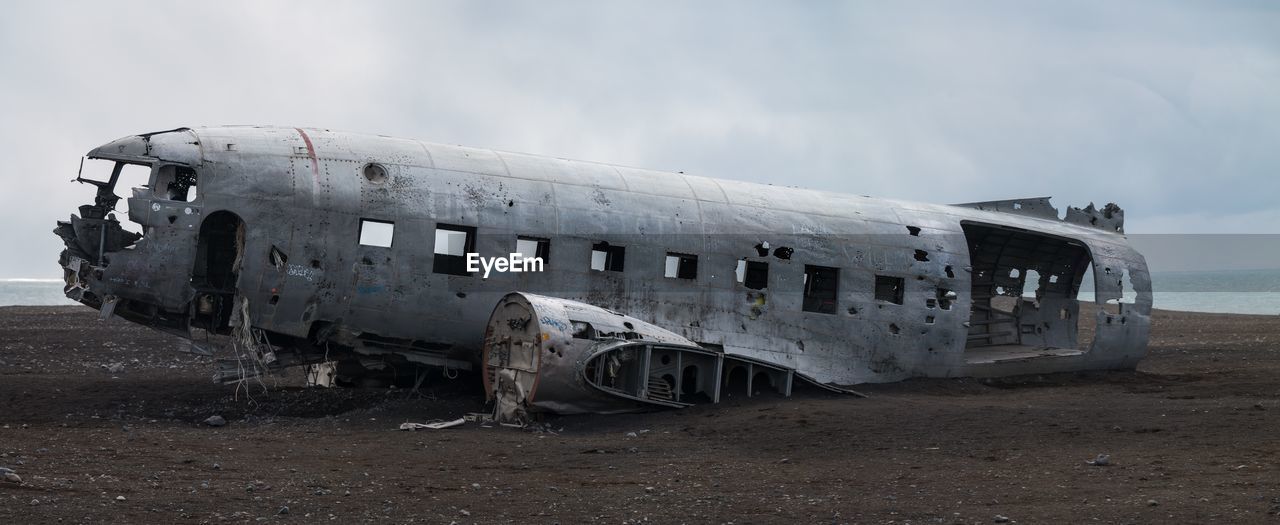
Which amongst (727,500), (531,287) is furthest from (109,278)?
(727,500)

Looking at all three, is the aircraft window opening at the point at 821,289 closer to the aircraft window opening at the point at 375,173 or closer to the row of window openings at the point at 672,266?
the row of window openings at the point at 672,266

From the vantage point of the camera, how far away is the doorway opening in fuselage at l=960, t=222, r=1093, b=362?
24391 mm

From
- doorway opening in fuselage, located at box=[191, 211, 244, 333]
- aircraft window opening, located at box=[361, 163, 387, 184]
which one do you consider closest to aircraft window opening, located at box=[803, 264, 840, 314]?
aircraft window opening, located at box=[361, 163, 387, 184]

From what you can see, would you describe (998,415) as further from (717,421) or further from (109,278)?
(109,278)

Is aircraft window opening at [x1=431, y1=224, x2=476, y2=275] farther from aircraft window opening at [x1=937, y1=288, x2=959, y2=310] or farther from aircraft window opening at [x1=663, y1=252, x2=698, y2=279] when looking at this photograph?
aircraft window opening at [x1=937, y1=288, x2=959, y2=310]

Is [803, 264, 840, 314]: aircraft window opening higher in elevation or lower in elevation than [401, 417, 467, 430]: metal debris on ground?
higher

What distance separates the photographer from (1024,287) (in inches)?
988

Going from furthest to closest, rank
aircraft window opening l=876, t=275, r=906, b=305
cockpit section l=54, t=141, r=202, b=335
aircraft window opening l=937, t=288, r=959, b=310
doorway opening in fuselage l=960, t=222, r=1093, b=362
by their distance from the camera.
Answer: doorway opening in fuselage l=960, t=222, r=1093, b=362 < aircraft window opening l=937, t=288, r=959, b=310 < aircraft window opening l=876, t=275, r=906, b=305 < cockpit section l=54, t=141, r=202, b=335

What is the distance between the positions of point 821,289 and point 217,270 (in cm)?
935

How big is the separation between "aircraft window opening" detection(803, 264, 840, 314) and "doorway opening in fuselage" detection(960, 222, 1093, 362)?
5480 millimetres

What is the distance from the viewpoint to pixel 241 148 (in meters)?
15.8

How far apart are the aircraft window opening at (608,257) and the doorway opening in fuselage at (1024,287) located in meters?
9.15

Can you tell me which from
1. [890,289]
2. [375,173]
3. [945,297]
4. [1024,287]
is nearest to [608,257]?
[375,173]

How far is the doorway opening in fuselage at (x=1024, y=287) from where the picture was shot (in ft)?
80.0
